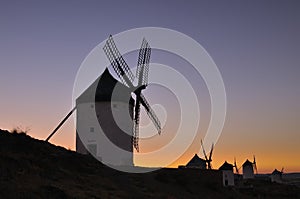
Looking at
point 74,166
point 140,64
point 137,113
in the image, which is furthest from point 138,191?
point 140,64

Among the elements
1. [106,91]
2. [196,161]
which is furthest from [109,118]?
[196,161]

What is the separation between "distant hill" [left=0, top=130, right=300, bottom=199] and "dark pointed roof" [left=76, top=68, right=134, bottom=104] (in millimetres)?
7283

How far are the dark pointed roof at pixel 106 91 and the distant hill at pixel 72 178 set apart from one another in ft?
23.9

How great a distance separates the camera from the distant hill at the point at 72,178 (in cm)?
1891

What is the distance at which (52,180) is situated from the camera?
2106cm

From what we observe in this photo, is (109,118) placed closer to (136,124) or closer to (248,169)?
(136,124)

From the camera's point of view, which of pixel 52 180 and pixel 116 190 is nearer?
pixel 52 180

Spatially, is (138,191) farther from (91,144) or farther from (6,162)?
(91,144)

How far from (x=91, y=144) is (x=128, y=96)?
5.67 m

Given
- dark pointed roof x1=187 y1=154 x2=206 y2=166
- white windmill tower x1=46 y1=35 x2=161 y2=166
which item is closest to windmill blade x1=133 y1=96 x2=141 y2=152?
white windmill tower x1=46 y1=35 x2=161 y2=166

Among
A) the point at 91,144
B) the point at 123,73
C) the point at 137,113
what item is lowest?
the point at 91,144

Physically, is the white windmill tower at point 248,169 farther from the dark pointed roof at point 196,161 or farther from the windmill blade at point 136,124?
the windmill blade at point 136,124

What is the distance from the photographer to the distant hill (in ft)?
62.0

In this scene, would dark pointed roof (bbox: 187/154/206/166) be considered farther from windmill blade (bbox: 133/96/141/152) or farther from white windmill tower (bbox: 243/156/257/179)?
windmill blade (bbox: 133/96/141/152)
